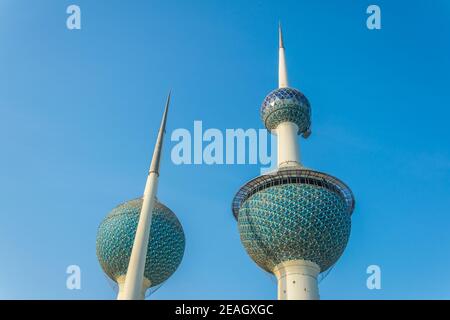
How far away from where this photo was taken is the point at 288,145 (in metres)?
76.4

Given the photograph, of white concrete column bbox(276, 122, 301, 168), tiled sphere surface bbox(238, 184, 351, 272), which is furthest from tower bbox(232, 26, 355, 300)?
white concrete column bbox(276, 122, 301, 168)

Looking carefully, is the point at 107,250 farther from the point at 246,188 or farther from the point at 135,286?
the point at 135,286

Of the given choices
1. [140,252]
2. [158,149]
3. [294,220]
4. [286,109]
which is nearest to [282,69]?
[286,109]

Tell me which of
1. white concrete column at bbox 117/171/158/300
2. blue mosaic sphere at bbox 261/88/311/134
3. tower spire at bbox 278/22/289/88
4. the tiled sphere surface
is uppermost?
tower spire at bbox 278/22/289/88

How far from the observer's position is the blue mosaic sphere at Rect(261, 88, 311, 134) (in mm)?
81312

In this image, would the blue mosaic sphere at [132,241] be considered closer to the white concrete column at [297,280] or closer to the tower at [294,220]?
the tower at [294,220]

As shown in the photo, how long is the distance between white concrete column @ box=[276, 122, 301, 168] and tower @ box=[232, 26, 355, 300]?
0.51 feet

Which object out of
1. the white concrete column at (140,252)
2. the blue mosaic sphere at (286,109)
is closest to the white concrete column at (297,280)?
the blue mosaic sphere at (286,109)

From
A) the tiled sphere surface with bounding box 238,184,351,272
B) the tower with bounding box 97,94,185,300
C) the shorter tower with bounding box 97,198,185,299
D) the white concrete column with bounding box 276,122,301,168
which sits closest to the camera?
the tiled sphere surface with bounding box 238,184,351,272

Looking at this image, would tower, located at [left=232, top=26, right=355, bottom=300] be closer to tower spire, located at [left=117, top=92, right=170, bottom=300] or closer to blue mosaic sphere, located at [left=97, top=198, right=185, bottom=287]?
blue mosaic sphere, located at [left=97, top=198, right=185, bottom=287]

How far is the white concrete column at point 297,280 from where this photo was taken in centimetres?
6172

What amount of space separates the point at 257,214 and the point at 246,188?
485cm

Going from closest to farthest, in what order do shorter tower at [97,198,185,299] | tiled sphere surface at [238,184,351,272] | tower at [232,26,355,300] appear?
tower at [232,26,355,300], tiled sphere surface at [238,184,351,272], shorter tower at [97,198,185,299]
